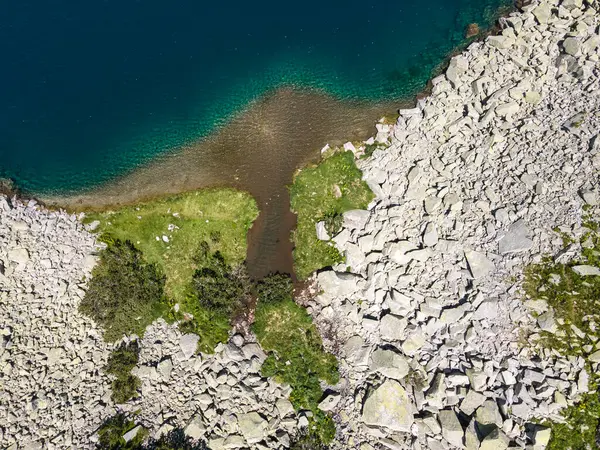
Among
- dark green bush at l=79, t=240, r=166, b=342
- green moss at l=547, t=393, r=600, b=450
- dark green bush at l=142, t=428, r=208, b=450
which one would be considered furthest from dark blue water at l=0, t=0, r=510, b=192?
green moss at l=547, t=393, r=600, b=450

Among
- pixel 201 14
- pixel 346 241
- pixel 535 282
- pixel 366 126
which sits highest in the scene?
pixel 201 14

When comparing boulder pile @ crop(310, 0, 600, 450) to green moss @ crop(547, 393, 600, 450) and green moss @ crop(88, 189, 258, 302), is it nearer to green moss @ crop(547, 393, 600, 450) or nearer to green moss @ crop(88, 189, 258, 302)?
green moss @ crop(547, 393, 600, 450)

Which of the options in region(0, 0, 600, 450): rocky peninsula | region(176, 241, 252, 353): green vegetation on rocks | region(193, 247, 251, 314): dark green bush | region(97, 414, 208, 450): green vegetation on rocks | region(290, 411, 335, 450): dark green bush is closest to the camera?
region(0, 0, 600, 450): rocky peninsula

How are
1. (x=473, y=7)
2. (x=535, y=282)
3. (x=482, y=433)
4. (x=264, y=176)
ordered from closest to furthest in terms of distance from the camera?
Answer: (x=482, y=433) < (x=535, y=282) < (x=264, y=176) < (x=473, y=7)

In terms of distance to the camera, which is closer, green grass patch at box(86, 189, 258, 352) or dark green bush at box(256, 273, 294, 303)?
dark green bush at box(256, 273, 294, 303)

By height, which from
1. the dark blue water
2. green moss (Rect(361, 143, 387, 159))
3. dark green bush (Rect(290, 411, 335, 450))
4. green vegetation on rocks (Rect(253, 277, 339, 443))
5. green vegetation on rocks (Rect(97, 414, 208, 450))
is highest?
the dark blue water

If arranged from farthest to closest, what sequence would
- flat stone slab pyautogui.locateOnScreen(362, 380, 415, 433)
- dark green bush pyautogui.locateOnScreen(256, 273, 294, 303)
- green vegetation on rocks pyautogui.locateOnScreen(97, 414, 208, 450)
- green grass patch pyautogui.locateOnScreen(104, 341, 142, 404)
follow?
dark green bush pyautogui.locateOnScreen(256, 273, 294, 303)
green grass patch pyautogui.locateOnScreen(104, 341, 142, 404)
green vegetation on rocks pyautogui.locateOnScreen(97, 414, 208, 450)
flat stone slab pyautogui.locateOnScreen(362, 380, 415, 433)

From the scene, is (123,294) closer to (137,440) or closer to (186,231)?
(186,231)

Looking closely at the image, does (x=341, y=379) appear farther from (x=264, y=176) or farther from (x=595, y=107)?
(x=595, y=107)

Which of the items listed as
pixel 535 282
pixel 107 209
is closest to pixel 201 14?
pixel 107 209
